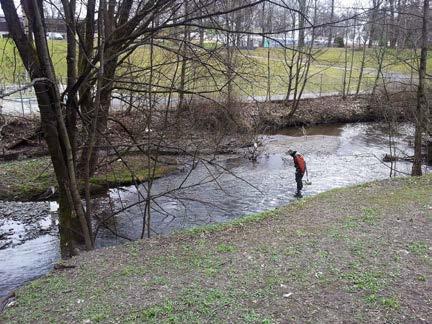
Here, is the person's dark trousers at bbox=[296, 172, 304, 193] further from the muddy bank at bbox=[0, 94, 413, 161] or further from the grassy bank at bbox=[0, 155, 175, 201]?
the grassy bank at bbox=[0, 155, 175, 201]

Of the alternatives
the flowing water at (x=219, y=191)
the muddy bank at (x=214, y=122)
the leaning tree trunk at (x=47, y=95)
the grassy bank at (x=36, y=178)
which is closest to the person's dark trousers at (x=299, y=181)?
the flowing water at (x=219, y=191)

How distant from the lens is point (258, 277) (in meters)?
5.72

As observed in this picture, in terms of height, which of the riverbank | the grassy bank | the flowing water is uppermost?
the riverbank

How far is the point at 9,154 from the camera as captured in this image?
59.1 ft

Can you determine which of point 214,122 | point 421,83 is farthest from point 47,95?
point 214,122

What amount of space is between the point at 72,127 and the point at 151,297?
165 inches

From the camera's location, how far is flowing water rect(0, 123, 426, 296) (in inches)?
406

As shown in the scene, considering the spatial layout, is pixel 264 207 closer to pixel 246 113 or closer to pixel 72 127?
pixel 72 127

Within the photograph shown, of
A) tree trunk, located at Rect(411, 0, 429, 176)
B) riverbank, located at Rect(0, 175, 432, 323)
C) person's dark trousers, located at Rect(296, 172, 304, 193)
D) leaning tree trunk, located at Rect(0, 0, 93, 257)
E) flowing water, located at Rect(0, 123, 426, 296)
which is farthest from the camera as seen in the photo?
person's dark trousers, located at Rect(296, 172, 304, 193)

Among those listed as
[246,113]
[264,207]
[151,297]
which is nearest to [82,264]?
[151,297]

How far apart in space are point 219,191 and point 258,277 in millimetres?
9462

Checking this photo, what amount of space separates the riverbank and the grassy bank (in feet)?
21.3

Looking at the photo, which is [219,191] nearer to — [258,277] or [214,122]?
[214,122]

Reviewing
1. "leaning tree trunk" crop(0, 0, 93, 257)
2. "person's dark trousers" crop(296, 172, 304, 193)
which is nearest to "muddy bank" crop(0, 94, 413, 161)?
"leaning tree trunk" crop(0, 0, 93, 257)
